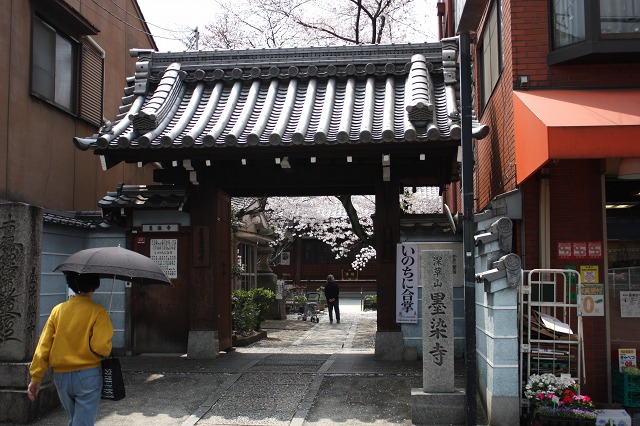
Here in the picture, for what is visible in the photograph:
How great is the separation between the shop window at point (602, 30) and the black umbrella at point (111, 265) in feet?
20.7

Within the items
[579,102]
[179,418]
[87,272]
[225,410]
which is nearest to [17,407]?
[179,418]

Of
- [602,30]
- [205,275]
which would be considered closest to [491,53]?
[602,30]

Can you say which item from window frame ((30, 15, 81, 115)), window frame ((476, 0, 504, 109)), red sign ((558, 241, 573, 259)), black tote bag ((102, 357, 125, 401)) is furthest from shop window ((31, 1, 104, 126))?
red sign ((558, 241, 573, 259))

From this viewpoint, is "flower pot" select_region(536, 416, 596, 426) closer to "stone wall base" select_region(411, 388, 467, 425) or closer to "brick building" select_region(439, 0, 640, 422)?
"stone wall base" select_region(411, 388, 467, 425)

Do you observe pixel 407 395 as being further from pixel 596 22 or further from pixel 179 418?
pixel 596 22

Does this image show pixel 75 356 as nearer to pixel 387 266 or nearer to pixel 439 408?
pixel 439 408

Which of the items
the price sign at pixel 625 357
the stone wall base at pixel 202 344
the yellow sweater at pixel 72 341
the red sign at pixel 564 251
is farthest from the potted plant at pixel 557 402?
the stone wall base at pixel 202 344

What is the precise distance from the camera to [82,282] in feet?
21.9

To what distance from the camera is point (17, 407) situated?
8594mm

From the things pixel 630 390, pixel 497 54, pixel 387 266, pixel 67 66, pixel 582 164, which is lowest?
pixel 630 390

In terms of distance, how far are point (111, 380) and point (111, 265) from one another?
1.15 metres

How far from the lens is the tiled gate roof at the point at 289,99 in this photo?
11.4 meters

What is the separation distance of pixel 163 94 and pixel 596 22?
8.03 meters

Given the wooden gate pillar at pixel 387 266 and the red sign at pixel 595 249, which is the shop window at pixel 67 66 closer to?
the wooden gate pillar at pixel 387 266
